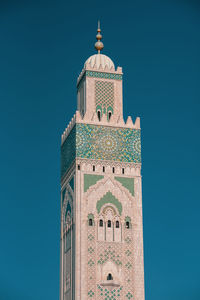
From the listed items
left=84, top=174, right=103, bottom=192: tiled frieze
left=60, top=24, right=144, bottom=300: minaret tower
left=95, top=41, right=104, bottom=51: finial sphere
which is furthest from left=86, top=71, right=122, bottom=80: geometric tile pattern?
left=84, top=174, right=103, bottom=192: tiled frieze

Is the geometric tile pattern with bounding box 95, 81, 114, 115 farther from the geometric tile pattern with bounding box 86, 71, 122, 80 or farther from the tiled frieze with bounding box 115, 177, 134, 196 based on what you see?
the tiled frieze with bounding box 115, 177, 134, 196

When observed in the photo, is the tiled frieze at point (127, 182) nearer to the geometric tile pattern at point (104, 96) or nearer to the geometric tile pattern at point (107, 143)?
the geometric tile pattern at point (107, 143)

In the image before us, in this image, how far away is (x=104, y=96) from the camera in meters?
36.6

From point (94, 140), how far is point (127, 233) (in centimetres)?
410

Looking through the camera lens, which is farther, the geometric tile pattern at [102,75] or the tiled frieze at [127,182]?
the geometric tile pattern at [102,75]

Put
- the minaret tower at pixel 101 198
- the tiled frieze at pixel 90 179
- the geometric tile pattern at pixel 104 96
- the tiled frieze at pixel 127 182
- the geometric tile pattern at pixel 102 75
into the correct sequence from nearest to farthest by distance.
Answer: the minaret tower at pixel 101 198
the tiled frieze at pixel 90 179
the tiled frieze at pixel 127 182
the geometric tile pattern at pixel 104 96
the geometric tile pattern at pixel 102 75

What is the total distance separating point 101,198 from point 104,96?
4.84 metres

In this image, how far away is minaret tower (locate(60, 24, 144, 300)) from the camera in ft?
109

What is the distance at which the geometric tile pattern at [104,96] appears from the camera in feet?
119

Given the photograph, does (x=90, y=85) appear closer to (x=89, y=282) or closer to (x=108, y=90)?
(x=108, y=90)

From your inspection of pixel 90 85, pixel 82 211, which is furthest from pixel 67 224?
pixel 90 85

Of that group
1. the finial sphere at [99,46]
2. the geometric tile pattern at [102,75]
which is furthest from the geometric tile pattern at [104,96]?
the finial sphere at [99,46]

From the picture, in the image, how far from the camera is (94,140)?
1379 inches

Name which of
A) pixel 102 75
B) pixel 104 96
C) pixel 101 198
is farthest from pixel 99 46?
pixel 101 198
